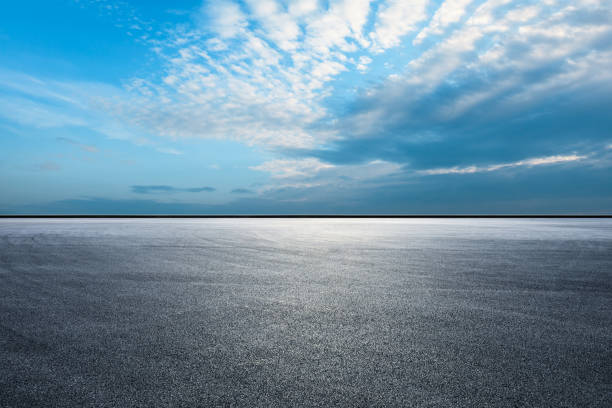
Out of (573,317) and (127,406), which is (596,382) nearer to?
(573,317)

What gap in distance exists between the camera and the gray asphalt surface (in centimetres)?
238

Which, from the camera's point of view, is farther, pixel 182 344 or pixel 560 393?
→ pixel 182 344

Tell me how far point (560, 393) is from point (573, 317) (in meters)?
2.20

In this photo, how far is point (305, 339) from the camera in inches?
133

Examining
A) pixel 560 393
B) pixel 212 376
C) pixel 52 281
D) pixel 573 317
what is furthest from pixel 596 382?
pixel 52 281

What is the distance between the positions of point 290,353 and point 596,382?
7.24 feet

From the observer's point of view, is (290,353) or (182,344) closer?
(290,353)

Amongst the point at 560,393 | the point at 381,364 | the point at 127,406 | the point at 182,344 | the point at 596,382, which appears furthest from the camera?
the point at 182,344

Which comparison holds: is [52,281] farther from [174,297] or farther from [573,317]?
[573,317]

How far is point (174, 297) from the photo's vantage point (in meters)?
5.08

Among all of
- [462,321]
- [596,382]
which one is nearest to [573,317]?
[462,321]

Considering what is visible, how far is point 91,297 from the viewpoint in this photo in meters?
5.05

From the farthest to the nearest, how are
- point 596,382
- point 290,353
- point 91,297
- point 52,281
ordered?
point 52,281
point 91,297
point 290,353
point 596,382

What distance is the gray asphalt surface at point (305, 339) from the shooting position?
2.38 m
